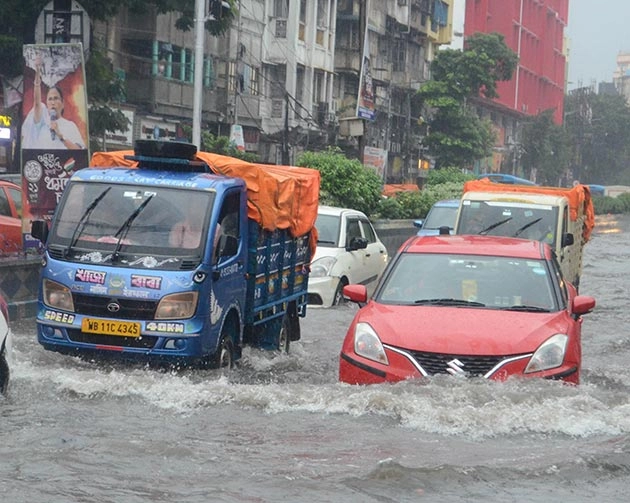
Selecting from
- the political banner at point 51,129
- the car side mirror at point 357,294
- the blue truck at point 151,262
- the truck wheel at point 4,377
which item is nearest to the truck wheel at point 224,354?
the blue truck at point 151,262

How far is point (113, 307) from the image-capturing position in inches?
435

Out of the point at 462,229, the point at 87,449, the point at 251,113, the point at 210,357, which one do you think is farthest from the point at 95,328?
the point at 251,113

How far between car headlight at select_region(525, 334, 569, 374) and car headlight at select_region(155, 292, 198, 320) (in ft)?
→ 10.2

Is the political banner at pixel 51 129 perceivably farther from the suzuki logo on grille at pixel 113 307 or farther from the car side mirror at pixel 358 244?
the suzuki logo on grille at pixel 113 307

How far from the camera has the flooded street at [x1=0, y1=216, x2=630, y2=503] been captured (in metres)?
7.02

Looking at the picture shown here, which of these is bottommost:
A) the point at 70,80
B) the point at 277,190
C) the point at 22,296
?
the point at 22,296

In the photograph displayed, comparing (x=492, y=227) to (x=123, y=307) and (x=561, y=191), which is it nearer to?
(x=561, y=191)

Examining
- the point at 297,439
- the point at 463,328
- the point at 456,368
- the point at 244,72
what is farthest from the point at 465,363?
the point at 244,72

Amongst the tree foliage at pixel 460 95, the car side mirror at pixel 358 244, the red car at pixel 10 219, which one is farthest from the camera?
the tree foliage at pixel 460 95

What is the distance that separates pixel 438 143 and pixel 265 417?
66.6 metres

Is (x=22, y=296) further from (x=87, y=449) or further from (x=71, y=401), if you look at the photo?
(x=87, y=449)

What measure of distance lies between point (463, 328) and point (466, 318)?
248mm

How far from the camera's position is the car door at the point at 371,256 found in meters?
21.4

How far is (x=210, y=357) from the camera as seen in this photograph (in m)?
11.4
